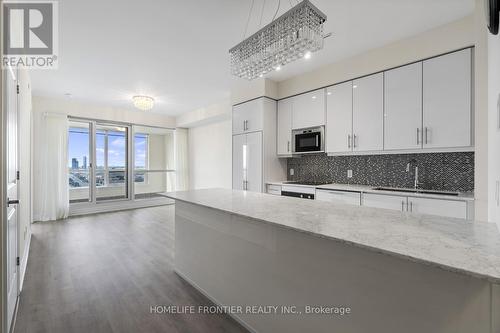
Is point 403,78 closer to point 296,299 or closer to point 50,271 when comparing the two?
point 296,299

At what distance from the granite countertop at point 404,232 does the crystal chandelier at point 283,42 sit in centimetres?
125

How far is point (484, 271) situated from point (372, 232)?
41 cm

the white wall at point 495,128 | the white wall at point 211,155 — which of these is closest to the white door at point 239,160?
the white wall at point 211,155

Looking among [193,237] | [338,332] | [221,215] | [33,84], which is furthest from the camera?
[33,84]

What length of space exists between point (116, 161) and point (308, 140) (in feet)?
17.3

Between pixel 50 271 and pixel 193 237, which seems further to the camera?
pixel 50 271

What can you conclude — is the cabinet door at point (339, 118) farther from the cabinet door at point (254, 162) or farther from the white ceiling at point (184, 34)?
the cabinet door at point (254, 162)

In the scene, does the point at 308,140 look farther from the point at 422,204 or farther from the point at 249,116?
the point at 422,204

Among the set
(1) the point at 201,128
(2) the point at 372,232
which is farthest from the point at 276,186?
(1) the point at 201,128

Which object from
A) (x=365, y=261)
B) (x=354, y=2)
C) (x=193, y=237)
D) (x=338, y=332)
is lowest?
(x=338, y=332)

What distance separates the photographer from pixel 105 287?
227cm

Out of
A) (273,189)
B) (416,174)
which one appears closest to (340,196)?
(416,174)

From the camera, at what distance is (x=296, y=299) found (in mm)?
1383

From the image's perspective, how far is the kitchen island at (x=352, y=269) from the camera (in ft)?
2.68
